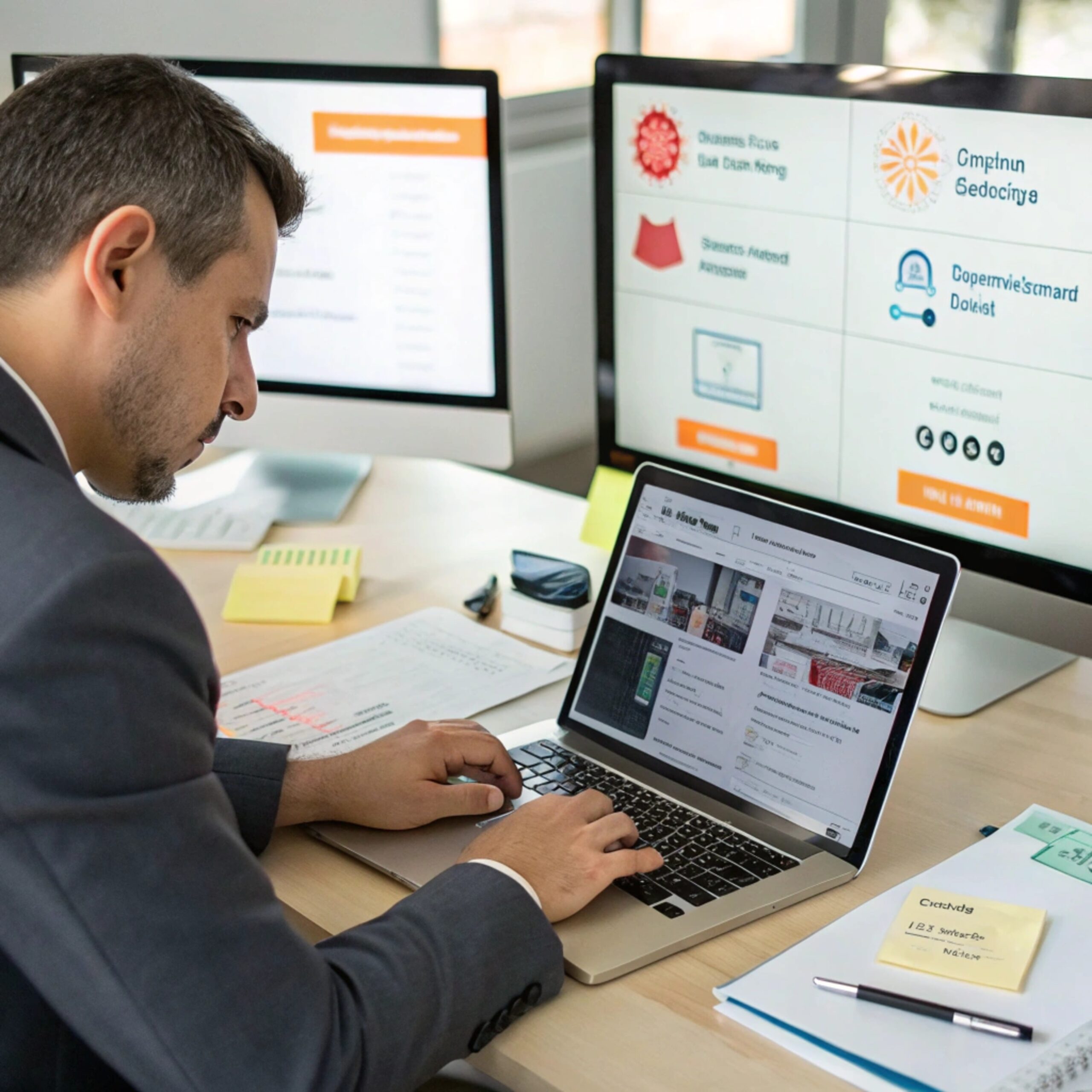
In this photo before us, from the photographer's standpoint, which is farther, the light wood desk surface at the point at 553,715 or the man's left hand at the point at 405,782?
the man's left hand at the point at 405,782

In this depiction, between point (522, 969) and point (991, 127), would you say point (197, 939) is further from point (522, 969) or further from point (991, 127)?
point (991, 127)

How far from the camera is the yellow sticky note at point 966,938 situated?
0.84 meters

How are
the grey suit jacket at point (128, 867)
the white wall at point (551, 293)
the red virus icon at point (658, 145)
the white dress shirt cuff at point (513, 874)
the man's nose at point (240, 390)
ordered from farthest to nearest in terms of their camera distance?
1. the white wall at point (551, 293)
2. the red virus icon at point (658, 145)
3. the man's nose at point (240, 390)
4. the white dress shirt cuff at point (513, 874)
5. the grey suit jacket at point (128, 867)

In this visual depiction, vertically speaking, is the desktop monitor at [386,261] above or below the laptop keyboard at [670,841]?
above

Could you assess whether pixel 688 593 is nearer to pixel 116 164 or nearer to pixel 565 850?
pixel 565 850

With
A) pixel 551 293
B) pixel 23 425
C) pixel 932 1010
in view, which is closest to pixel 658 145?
pixel 23 425

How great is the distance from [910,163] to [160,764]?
31.3 inches

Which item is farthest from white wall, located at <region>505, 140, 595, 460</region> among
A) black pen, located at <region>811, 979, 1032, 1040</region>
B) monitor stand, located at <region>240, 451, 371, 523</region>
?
black pen, located at <region>811, 979, 1032, 1040</region>

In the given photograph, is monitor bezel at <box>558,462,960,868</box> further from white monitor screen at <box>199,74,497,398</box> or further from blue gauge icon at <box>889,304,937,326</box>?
white monitor screen at <box>199,74,497,398</box>

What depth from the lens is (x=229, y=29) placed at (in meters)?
1.98

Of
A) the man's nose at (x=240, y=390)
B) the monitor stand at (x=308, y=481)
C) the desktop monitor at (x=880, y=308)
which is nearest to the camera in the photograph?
the man's nose at (x=240, y=390)

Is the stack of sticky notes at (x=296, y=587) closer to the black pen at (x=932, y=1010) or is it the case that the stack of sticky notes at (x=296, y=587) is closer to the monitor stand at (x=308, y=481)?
the monitor stand at (x=308, y=481)

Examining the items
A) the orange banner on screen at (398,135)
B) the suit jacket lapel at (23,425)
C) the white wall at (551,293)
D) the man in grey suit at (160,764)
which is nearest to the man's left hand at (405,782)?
the man in grey suit at (160,764)

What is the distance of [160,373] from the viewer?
89 cm
